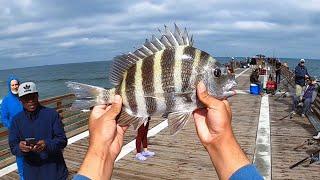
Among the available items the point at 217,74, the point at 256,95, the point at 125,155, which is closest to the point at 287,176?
the point at 125,155

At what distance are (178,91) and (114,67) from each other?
435 millimetres

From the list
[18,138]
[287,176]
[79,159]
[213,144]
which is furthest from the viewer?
[79,159]

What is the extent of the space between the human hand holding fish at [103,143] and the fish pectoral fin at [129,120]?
3 centimetres

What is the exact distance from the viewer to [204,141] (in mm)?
2242

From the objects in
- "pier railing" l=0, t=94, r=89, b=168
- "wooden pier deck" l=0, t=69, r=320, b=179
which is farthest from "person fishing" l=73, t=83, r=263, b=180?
"pier railing" l=0, t=94, r=89, b=168

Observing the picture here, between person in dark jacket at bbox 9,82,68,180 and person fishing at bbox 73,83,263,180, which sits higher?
person fishing at bbox 73,83,263,180

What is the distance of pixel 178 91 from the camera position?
228 centimetres

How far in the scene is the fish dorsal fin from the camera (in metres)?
2.40

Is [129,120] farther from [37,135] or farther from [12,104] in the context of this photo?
[12,104]

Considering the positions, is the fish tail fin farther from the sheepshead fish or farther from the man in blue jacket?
the man in blue jacket

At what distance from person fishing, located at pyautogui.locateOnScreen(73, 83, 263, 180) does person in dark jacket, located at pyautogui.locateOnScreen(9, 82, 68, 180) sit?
249 cm

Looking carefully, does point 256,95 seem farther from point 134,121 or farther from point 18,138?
point 134,121

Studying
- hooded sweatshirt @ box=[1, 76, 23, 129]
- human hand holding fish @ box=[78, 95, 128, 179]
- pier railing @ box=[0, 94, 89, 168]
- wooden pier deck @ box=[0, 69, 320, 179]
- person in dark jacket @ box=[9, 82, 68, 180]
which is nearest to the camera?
human hand holding fish @ box=[78, 95, 128, 179]

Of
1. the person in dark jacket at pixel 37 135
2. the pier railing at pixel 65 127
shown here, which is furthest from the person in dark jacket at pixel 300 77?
the person in dark jacket at pixel 37 135
